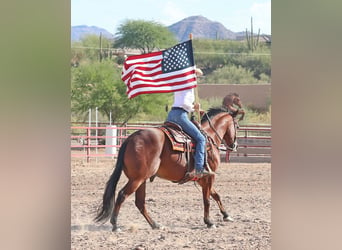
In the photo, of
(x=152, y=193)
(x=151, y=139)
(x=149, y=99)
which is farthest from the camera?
(x=149, y=99)

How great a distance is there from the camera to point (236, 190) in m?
7.23

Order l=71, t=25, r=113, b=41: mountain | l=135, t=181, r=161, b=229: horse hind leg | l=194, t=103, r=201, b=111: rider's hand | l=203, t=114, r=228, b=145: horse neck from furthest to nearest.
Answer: l=71, t=25, r=113, b=41: mountain, l=203, t=114, r=228, b=145: horse neck, l=135, t=181, r=161, b=229: horse hind leg, l=194, t=103, r=201, b=111: rider's hand

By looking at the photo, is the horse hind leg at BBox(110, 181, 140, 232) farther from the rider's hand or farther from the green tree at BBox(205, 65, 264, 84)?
the green tree at BBox(205, 65, 264, 84)

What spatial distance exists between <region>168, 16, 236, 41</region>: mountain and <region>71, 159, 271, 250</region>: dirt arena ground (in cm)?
173

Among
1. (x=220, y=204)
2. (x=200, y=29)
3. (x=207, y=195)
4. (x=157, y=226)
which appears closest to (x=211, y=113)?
(x=207, y=195)

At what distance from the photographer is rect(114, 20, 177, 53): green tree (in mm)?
6762

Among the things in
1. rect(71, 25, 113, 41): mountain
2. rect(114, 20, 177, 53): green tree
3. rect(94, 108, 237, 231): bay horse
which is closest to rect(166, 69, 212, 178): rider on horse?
rect(94, 108, 237, 231): bay horse

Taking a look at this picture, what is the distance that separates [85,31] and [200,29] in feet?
4.96

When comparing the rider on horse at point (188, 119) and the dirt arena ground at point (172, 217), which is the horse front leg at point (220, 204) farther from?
the rider on horse at point (188, 119)

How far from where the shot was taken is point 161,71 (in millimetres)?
4953

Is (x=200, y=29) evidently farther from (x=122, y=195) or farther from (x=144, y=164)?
(x=122, y=195)

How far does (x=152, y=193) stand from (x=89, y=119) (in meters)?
1.38
